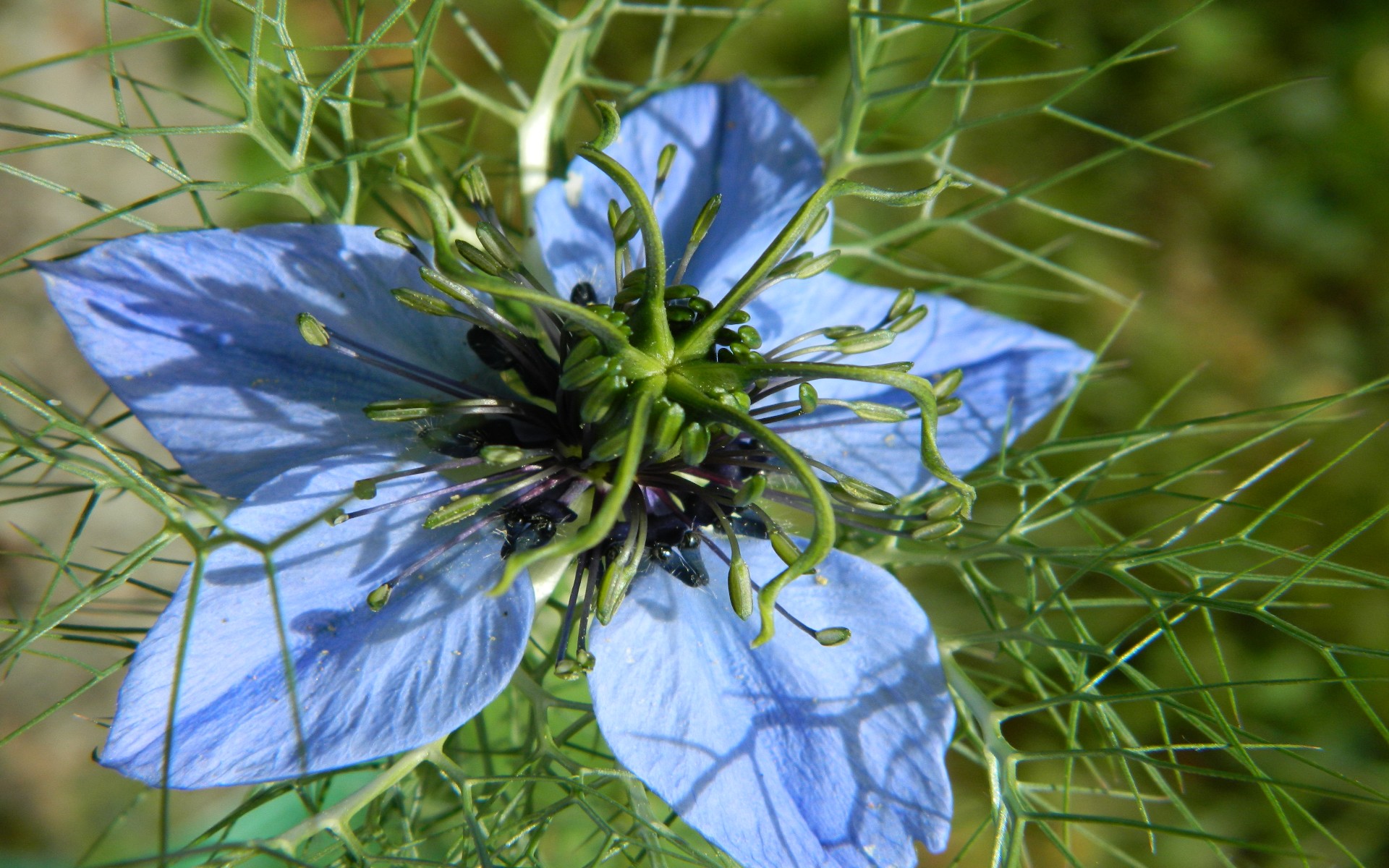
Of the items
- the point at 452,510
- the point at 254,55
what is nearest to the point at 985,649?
the point at 452,510

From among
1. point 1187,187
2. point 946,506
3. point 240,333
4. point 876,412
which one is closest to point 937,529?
point 946,506

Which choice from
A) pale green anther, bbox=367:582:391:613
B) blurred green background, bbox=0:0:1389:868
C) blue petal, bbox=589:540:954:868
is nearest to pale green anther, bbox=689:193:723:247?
blue petal, bbox=589:540:954:868

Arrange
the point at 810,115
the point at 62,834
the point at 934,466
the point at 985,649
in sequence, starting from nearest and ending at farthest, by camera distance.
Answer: the point at 934,466 → the point at 985,649 → the point at 62,834 → the point at 810,115

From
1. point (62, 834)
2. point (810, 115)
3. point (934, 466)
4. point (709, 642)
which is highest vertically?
point (810, 115)

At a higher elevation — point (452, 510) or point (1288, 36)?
point (1288, 36)

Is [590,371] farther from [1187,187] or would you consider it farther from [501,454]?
[1187,187]

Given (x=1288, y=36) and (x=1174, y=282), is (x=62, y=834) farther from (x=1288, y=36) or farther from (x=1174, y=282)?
(x=1288, y=36)

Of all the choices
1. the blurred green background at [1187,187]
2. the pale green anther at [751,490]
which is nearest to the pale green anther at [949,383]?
the pale green anther at [751,490]
